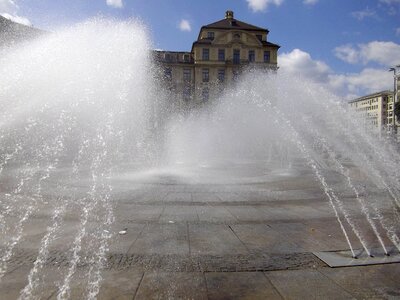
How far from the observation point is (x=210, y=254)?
5258mm

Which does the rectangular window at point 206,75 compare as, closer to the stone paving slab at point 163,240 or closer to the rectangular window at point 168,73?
the rectangular window at point 168,73

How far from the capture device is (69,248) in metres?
5.47

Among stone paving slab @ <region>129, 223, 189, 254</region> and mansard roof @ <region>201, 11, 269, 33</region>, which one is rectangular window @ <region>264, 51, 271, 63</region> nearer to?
mansard roof @ <region>201, 11, 269, 33</region>

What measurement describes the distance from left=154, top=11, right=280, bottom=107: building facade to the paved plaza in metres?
60.3

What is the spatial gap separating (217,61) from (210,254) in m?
65.5

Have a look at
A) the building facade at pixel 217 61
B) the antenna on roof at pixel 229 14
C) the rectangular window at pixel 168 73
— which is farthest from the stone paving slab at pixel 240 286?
the antenna on roof at pixel 229 14

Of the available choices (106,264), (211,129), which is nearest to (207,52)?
(211,129)

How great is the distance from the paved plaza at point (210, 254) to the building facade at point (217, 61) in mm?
60299

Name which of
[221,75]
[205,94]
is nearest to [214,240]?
[205,94]

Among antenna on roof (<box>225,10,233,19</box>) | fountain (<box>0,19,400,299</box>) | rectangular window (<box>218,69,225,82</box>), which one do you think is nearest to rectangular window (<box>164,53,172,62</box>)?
rectangular window (<box>218,69,225,82</box>)

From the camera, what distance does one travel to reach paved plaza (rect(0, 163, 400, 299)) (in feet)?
13.3

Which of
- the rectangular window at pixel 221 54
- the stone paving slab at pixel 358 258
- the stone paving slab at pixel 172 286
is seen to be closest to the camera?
the stone paving slab at pixel 172 286

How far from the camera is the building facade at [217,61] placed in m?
67.4

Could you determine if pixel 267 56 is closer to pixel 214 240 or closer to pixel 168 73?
pixel 168 73
